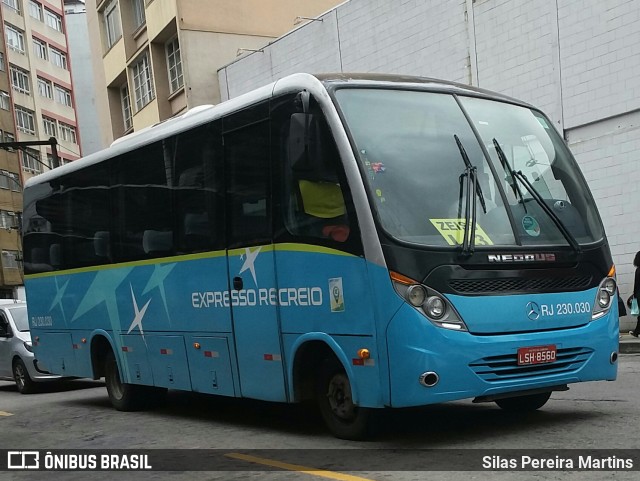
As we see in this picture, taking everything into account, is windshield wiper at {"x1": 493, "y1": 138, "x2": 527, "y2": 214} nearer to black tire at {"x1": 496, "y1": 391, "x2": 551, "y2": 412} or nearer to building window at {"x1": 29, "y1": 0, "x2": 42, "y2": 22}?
black tire at {"x1": 496, "y1": 391, "x2": 551, "y2": 412}

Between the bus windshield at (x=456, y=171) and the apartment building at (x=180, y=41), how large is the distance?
23.7 metres

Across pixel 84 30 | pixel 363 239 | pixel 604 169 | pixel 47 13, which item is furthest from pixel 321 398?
pixel 84 30

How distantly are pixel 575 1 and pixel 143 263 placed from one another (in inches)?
446

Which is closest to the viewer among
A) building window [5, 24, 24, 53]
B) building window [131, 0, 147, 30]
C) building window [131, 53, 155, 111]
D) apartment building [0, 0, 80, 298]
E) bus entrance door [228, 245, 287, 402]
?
bus entrance door [228, 245, 287, 402]

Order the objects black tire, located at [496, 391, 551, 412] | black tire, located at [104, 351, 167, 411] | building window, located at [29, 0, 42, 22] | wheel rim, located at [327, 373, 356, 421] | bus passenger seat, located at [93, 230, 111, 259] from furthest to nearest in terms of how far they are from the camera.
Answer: building window, located at [29, 0, 42, 22], black tire, located at [104, 351, 167, 411], bus passenger seat, located at [93, 230, 111, 259], black tire, located at [496, 391, 551, 412], wheel rim, located at [327, 373, 356, 421]

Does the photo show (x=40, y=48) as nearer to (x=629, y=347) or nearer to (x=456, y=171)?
(x=629, y=347)

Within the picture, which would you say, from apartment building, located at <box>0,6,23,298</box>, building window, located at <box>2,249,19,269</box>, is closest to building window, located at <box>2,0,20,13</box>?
apartment building, located at <box>0,6,23,298</box>

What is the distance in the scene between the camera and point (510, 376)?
22.8 ft

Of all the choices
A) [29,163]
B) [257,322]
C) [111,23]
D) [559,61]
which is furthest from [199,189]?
[29,163]

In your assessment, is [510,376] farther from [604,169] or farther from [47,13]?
[47,13]

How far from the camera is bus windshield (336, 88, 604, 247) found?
7055 mm

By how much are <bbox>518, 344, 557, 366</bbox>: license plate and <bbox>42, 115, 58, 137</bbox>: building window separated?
6641 cm

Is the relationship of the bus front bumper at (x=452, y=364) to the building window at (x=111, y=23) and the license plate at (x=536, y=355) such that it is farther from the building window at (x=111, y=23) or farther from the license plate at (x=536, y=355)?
the building window at (x=111, y=23)

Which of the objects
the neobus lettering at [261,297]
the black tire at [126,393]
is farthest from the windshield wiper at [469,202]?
the black tire at [126,393]
